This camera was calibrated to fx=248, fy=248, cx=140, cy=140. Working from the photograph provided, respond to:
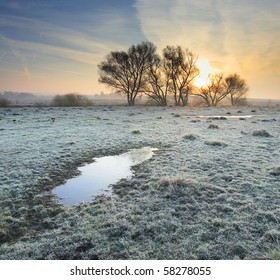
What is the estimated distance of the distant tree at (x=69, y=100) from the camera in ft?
154

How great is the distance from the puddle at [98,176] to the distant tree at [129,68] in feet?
141

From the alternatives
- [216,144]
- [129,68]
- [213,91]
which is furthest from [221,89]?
[216,144]

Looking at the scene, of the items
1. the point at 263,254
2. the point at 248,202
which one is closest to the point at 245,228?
the point at 263,254

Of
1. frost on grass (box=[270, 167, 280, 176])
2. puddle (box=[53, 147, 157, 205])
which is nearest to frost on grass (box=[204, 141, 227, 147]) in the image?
Result: puddle (box=[53, 147, 157, 205])

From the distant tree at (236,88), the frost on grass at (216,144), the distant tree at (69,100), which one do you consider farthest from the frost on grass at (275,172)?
the distant tree at (236,88)

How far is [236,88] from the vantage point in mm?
64812

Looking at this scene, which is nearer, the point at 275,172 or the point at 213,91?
the point at 275,172

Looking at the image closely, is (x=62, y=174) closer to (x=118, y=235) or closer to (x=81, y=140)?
(x=118, y=235)

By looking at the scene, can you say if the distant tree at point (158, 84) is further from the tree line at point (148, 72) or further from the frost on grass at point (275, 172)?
the frost on grass at point (275, 172)

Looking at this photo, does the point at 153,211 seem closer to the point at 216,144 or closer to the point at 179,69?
the point at 216,144

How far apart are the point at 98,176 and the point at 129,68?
46.2 m

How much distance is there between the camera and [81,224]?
522 centimetres

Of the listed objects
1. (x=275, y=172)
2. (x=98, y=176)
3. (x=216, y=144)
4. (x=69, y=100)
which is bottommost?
(x=98, y=176)
